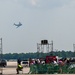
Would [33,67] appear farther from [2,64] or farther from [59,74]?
[2,64]

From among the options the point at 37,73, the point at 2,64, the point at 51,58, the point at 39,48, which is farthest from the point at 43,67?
the point at 39,48

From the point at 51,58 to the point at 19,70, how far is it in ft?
69.7

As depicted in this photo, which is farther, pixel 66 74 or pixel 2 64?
pixel 2 64

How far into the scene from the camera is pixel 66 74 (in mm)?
47000

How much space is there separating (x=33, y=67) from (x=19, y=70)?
2.67 m

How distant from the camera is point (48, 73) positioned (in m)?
49.1

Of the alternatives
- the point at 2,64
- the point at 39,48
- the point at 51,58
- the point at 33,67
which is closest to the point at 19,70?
the point at 33,67

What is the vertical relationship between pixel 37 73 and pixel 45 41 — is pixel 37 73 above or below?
below

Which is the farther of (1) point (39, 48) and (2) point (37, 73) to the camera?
(1) point (39, 48)

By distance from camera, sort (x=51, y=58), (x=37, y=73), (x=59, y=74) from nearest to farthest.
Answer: (x=59, y=74), (x=37, y=73), (x=51, y=58)

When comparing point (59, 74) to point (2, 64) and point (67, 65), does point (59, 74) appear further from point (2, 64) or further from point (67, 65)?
point (2, 64)

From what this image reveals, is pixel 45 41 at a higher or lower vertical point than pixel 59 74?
higher

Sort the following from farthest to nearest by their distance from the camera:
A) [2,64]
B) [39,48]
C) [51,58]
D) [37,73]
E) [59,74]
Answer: [39,48] → [2,64] → [51,58] → [37,73] → [59,74]

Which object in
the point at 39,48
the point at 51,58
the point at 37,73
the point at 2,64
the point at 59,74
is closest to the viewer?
the point at 59,74
